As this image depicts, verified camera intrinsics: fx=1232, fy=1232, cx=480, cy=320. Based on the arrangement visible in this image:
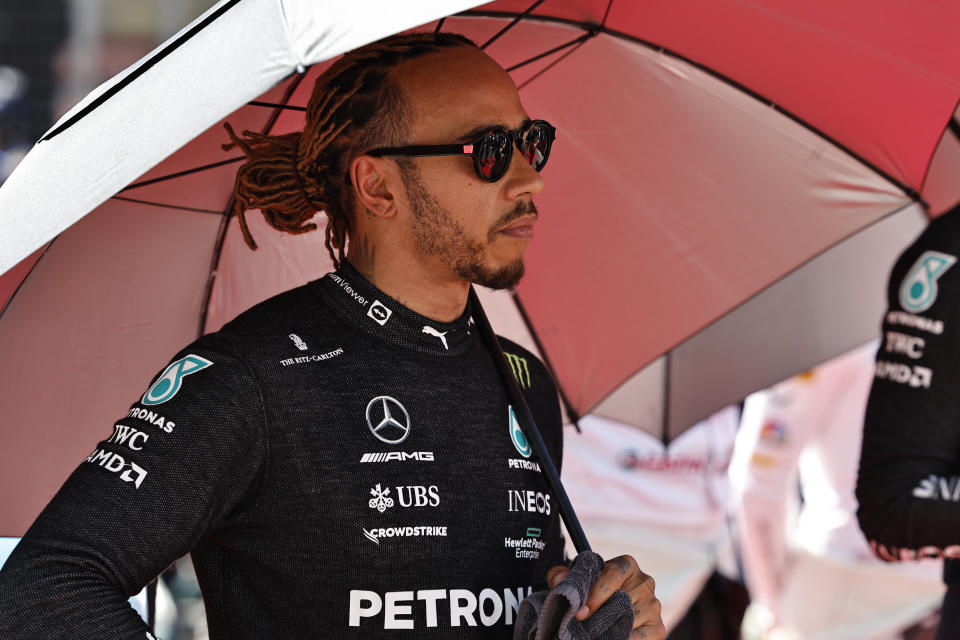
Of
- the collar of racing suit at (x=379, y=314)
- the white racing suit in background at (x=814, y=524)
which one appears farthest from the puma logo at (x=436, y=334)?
the white racing suit in background at (x=814, y=524)

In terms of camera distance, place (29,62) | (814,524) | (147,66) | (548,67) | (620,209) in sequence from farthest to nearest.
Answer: (29,62)
(814,524)
(620,209)
(548,67)
(147,66)

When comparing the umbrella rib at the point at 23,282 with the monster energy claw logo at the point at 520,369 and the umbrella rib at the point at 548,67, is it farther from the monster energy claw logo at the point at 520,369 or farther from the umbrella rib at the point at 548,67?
the umbrella rib at the point at 548,67

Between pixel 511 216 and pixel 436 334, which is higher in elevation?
pixel 511 216

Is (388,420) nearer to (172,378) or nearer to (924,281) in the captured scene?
(172,378)

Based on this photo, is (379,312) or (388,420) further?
(379,312)

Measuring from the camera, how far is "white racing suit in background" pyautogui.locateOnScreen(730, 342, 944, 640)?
17.7 ft

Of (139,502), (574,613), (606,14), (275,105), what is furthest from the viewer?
(606,14)

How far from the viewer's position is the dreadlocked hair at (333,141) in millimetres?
2211

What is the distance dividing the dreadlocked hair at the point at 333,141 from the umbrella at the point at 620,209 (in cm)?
12

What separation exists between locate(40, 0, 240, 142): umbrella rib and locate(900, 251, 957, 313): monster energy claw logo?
62.2 inches

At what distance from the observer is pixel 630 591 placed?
201 cm

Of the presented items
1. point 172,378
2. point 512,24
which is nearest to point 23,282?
point 172,378

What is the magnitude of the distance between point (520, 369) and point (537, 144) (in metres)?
0.49

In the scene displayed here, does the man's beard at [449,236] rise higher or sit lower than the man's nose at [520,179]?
lower
